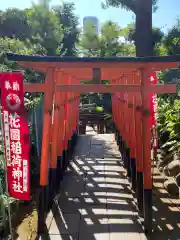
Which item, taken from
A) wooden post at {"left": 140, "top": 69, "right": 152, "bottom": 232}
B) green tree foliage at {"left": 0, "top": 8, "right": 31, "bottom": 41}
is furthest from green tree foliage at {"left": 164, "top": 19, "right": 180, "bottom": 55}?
wooden post at {"left": 140, "top": 69, "right": 152, "bottom": 232}

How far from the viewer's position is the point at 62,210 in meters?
5.46

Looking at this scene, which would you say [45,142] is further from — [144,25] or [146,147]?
[144,25]

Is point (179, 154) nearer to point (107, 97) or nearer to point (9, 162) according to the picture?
point (9, 162)

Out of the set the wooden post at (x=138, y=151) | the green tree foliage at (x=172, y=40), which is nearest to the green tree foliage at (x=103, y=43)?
the green tree foliage at (x=172, y=40)

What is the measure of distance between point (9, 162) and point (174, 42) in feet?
62.3

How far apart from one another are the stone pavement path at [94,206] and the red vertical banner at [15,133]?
104cm

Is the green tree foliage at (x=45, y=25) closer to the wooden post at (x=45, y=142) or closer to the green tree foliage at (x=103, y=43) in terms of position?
the green tree foliage at (x=103, y=43)

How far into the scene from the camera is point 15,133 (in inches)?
164

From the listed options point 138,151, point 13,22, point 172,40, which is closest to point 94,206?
point 138,151

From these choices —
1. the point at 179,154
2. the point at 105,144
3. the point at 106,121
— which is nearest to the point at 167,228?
the point at 179,154

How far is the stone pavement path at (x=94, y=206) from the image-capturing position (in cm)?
462

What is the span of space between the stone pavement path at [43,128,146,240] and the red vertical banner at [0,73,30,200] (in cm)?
104

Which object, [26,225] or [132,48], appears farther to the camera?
[132,48]

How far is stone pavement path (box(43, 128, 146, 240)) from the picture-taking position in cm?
462
